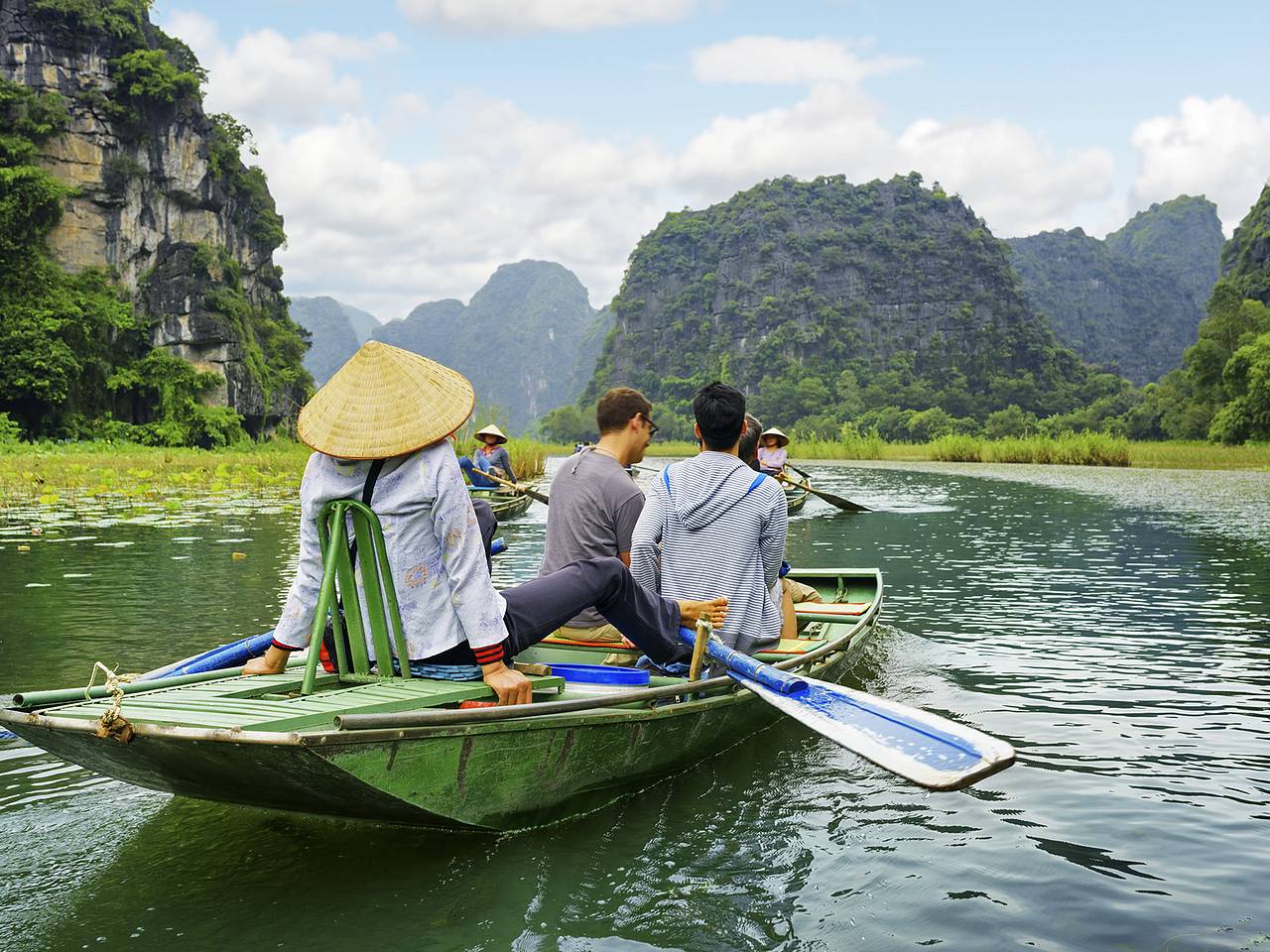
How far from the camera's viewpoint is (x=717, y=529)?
423 centimetres

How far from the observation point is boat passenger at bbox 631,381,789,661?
13.8 ft

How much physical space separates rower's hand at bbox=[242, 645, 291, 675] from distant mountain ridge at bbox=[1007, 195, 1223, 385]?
11525cm

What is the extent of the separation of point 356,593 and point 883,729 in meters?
1.79

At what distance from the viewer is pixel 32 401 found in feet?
111

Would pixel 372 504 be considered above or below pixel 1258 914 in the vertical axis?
above

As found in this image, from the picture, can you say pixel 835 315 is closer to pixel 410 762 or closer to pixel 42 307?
pixel 42 307

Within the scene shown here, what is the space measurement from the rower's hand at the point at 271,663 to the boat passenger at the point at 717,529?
147 cm

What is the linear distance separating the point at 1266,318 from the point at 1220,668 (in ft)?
142

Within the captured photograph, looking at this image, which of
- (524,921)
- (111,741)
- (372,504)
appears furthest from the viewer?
(372,504)

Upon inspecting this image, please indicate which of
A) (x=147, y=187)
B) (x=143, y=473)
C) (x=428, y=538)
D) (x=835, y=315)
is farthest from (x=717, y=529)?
(x=835, y=315)

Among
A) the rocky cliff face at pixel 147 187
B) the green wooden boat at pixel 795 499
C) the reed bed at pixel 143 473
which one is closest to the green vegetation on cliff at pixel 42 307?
the rocky cliff face at pixel 147 187

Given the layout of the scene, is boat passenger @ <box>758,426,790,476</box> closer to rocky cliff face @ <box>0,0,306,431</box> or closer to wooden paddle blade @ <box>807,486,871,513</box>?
wooden paddle blade @ <box>807,486,871,513</box>

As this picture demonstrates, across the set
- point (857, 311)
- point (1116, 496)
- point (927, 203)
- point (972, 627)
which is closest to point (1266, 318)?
point (1116, 496)

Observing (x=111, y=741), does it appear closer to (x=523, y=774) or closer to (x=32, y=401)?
(x=523, y=774)
